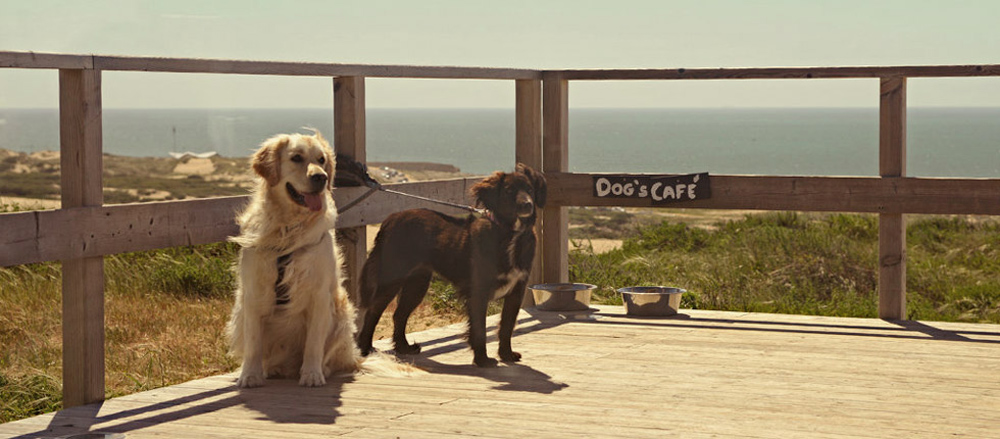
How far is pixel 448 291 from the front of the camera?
34.5 feet

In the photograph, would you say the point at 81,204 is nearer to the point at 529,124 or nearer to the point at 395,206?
the point at 395,206

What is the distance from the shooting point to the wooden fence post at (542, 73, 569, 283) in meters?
8.05

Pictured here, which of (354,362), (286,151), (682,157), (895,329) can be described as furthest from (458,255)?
(682,157)

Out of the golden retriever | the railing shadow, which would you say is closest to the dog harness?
the golden retriever

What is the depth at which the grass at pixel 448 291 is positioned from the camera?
25.1ft

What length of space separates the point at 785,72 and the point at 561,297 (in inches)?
75.1

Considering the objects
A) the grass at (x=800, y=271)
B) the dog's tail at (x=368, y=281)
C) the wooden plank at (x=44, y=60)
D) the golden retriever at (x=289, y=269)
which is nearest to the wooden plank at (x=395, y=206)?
the golden retriever at (x=289, y=269)

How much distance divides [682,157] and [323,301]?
86142mm

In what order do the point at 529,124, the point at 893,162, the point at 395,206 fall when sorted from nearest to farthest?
1. the point at 395,206
2. the point at 893,162
3. the point at 529,124

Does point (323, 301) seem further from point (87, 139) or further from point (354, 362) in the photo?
point (87, 139)

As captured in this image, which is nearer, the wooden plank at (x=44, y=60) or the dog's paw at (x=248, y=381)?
the wooden plank at (x=44, y=60)

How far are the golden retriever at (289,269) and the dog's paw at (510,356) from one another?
2.75ft

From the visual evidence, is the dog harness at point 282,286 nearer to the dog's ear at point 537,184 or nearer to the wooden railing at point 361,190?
the wooden railing at point 361,190

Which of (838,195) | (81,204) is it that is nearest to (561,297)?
(838,195)
